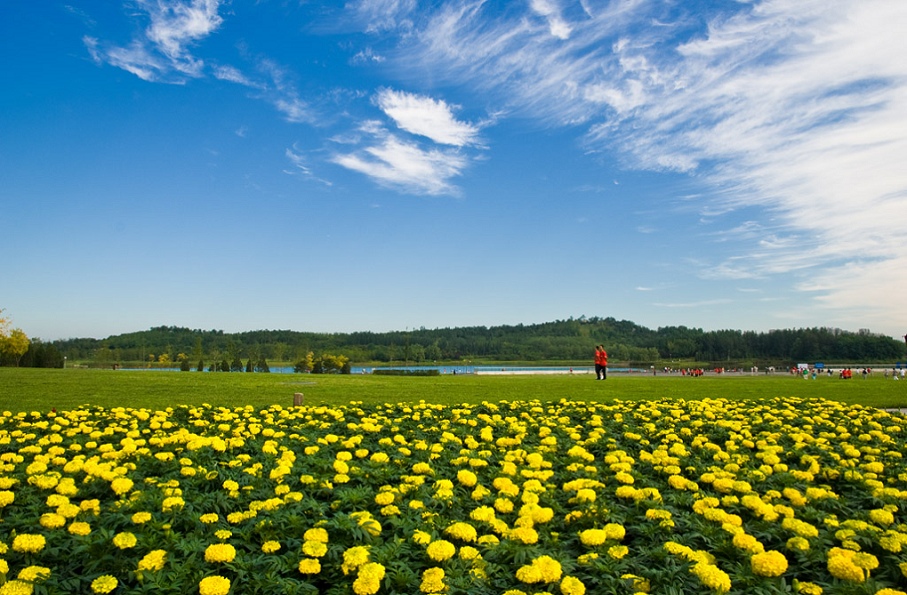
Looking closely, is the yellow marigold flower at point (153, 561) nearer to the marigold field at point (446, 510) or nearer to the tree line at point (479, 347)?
the marigold field at point (446, 510)

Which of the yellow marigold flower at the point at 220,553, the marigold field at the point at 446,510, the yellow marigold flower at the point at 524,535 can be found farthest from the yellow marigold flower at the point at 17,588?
the yellow marigold flower at the point at 524,535

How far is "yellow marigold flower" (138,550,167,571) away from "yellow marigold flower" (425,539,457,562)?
2016 mm

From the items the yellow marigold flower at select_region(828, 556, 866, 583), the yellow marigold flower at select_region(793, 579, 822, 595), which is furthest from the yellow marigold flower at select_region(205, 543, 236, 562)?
the yellow marigold flower at select_region(828, 556, 866, 583)

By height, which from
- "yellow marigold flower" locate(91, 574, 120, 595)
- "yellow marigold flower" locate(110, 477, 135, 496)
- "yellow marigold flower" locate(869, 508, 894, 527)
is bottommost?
"yellow marigold flower" locate(91, 574, 120, 595)

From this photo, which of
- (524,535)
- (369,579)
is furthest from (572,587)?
(369,579)

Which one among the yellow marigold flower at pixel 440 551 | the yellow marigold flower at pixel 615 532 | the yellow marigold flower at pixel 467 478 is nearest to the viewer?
the yellow marigold flower at pixel 440 551

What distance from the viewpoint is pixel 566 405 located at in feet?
40.3

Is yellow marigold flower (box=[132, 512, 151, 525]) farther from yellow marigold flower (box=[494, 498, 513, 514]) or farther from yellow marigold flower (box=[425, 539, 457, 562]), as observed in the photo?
yellow marigold flower (box=[494, 498, 513, 514])

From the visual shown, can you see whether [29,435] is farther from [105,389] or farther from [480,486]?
[105,389]

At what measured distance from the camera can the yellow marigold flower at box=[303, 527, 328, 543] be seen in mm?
4496

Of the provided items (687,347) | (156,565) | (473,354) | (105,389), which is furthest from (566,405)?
(473,354)

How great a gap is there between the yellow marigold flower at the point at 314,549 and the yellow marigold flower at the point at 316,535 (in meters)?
0.13

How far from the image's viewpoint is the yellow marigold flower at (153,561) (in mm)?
4145

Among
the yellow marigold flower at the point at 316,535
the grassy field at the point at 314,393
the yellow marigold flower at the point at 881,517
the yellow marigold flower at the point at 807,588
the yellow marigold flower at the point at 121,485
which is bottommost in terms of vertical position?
the yellow marigold flower at the point at 807,588
